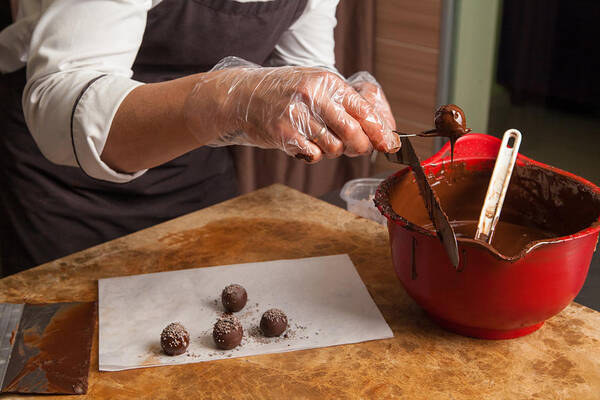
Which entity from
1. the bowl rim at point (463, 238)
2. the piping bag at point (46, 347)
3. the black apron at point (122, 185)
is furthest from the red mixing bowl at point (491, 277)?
the black apron at point (122, 185)

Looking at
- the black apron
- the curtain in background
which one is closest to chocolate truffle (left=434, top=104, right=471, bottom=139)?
the black apron

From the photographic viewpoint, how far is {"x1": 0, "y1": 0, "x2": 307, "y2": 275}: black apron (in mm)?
1338

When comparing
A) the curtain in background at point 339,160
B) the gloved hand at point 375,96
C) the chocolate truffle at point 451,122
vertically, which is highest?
the chocolate truffle at point 451,122

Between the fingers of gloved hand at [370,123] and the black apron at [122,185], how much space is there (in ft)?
1.82

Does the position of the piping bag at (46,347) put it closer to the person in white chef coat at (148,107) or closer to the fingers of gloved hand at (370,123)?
the person in white chef coat at (148,107)

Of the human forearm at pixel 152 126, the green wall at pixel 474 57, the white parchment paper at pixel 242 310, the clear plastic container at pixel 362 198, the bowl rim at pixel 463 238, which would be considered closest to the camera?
the bowl rim at pixel 463 238

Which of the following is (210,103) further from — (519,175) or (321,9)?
(321,9)

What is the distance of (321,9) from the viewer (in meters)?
1.55

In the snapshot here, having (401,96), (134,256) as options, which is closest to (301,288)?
(134,256)

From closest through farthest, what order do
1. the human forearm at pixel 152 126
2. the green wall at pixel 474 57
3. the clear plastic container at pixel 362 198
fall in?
the human forearm at pixel 152 126 → the clear plastic container at pixel 362 198 → the green wall at pixel 474 57

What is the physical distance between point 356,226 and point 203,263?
32 cm

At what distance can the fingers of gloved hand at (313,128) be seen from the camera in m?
0.90

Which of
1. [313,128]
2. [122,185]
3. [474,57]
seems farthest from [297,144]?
[474,57]

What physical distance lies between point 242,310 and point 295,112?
329mm
